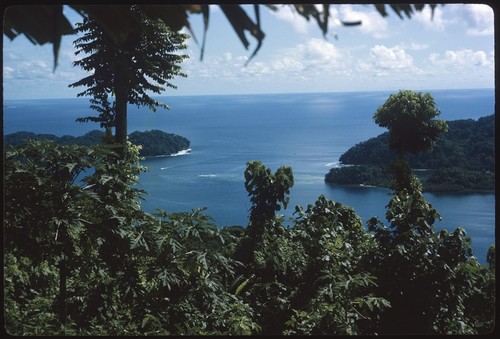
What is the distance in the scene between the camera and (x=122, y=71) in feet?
21.6

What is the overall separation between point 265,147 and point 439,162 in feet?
6.95

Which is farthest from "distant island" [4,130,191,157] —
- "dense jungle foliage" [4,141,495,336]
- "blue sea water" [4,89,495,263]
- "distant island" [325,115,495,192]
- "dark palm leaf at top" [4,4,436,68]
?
"dark palm leaf at top" [4,4,436,68]

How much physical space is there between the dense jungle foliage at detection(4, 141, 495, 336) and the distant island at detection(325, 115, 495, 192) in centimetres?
101

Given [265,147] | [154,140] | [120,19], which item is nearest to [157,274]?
[120,19]

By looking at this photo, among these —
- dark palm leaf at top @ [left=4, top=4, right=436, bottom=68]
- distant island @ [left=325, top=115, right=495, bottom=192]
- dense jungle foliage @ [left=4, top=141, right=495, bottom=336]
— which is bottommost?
dense jungle foliage @ [left=4, top=141, right=495, bottom=336]

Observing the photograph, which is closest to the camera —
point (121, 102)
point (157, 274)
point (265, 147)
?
point (157, 274)

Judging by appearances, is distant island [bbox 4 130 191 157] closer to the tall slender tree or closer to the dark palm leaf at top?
the tall slender tree

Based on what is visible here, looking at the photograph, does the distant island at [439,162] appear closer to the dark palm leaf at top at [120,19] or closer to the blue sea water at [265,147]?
the blue sea water at [265,147]

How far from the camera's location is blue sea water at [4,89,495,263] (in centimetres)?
416

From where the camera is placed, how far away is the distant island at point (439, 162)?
183 inches

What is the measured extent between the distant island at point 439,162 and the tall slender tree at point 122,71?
7.75 ft

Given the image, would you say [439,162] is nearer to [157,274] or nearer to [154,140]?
[154,140]

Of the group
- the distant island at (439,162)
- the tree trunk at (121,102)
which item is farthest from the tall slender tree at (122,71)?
the distant island at (439,162)

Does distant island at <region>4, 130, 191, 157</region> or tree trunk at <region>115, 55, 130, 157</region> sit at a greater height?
tree trunk at <region>115, 55, 130, 157</region>
